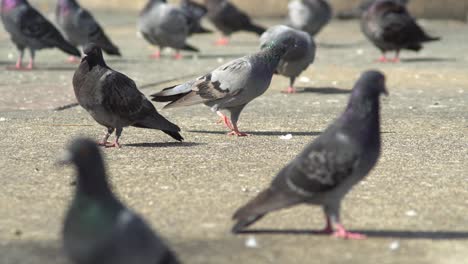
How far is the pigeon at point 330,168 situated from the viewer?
198 inches

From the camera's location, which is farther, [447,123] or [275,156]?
[447,123]

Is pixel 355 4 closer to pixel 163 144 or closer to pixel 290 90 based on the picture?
pixel 290 90

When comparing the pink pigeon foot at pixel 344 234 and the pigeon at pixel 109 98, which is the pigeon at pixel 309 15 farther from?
the pink pigeon foot at pixel 344 234

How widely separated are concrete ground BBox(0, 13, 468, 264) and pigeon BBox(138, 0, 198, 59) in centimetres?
253

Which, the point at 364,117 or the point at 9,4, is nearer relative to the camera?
the point at 364,117

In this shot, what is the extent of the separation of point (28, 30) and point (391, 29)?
519 cm

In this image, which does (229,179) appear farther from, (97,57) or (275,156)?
(97,57)

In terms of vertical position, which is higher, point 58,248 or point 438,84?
point 58,248

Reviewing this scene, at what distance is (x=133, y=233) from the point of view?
401 centimetres

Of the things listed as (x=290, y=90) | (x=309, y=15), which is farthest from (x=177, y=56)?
(x=290, y=90)

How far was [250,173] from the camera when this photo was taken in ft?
23.1

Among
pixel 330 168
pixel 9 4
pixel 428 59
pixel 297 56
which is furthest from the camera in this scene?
pixel 428 59

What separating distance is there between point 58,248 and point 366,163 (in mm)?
1517

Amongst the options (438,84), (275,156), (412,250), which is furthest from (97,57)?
(438,84)
